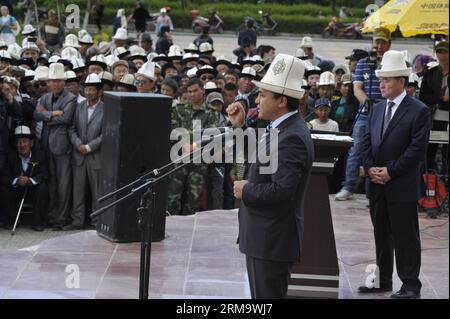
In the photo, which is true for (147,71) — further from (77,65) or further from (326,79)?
(326,79)

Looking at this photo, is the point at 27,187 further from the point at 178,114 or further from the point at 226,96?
the point at 226,96

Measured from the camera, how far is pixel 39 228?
13.3m

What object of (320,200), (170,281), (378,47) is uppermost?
(378,47)

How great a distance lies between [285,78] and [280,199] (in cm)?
83

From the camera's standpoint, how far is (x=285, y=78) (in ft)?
21.2

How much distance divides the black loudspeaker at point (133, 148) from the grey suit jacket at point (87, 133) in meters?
2.96

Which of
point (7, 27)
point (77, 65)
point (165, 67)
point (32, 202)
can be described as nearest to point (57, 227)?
point (32, 202)

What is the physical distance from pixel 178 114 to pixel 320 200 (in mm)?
5035

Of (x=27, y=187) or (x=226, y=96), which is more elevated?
(x=226, y=96)

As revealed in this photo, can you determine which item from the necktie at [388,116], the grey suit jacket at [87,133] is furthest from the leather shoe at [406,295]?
the grey suit jacket at [87,133]

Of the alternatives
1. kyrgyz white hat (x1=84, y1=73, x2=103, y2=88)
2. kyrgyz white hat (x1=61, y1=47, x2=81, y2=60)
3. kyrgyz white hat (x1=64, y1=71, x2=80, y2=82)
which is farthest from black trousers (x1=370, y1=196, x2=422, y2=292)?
kyrgyz white hat (x1=61, y1=47, x2=81, y2=60)
